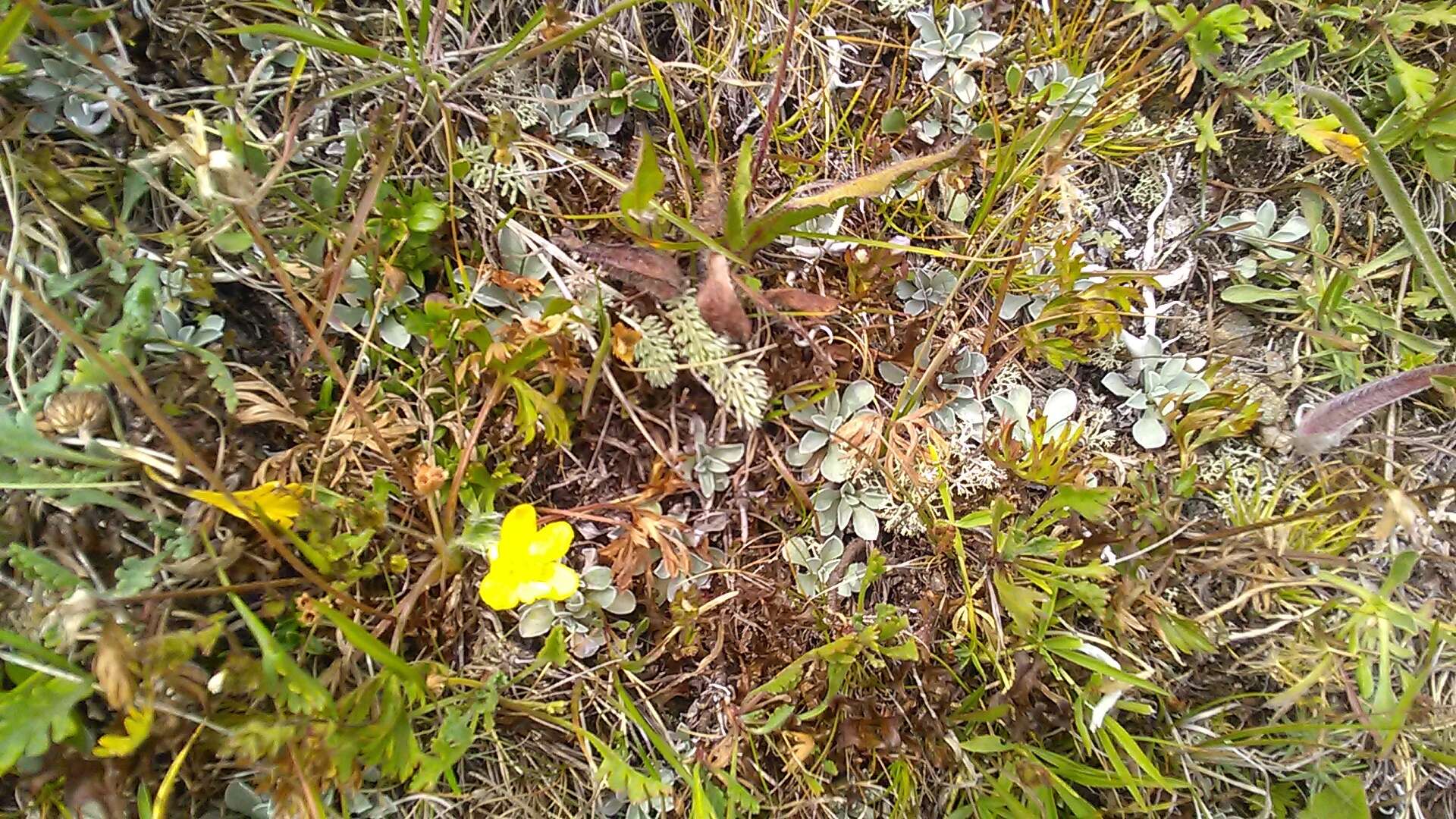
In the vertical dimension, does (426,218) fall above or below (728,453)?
above

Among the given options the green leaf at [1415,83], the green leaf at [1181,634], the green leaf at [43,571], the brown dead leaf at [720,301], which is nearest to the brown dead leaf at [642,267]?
the brown dead leaf at [720,301]

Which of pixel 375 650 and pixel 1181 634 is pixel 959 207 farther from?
pixel 375 650

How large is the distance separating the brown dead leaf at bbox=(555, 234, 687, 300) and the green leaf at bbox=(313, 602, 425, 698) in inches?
29.8

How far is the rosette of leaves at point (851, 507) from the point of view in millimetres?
1690

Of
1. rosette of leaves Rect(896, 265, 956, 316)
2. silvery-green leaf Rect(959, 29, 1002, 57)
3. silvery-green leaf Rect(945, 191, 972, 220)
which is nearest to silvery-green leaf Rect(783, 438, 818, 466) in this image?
rosette of leaves Rect(896, 265, 956, 316)

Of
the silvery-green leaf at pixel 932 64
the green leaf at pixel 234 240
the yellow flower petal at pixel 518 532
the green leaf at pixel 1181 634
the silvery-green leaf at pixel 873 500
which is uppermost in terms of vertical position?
the silvery-green leaf at pixel 932 64

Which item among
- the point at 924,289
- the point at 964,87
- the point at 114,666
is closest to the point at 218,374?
the point at 114,666

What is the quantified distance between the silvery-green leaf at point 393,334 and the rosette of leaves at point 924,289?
3.23 feet

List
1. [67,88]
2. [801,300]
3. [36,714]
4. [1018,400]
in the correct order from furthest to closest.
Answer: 1. [1018,400]
2. [801,300]
3. [67,88]
4. [36,714]

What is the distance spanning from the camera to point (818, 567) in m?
1.69

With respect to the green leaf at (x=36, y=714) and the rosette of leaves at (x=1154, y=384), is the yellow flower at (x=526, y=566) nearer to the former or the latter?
the green leaf at (x=36, y=714)

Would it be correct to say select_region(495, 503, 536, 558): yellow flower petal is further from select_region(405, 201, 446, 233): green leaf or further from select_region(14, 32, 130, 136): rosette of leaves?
select_region(14, 32, 130, 136): rosette of leaves

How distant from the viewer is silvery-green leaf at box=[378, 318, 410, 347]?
5.25 ft

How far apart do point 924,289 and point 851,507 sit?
0.48m
